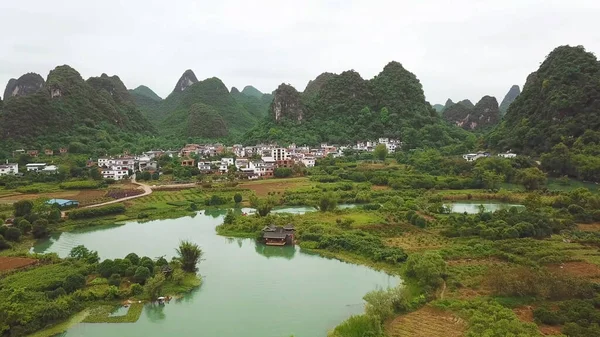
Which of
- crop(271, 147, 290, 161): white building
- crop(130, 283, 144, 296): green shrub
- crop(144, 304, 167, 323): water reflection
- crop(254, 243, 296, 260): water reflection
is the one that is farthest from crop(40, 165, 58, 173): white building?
crop(144, 304, 167, 323): water reflection

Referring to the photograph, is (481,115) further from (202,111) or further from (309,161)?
(202,111)

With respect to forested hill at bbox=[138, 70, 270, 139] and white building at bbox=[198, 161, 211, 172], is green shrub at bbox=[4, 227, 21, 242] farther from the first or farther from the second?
forested hill at bbox=[138, 70, 270, 139]

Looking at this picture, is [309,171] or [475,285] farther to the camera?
[309,171]

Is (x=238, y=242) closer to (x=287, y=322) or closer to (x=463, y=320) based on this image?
(x=287, y=322)

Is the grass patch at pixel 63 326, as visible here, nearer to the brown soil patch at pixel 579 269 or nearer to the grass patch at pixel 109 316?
the grass patch at pixel 109 316

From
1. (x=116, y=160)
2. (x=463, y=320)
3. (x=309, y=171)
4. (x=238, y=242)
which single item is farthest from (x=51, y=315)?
(x=116, y=160)

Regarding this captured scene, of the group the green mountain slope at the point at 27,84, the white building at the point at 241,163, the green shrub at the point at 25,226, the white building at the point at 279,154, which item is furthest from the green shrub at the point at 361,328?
the green mountain slope at the point at 27,84
